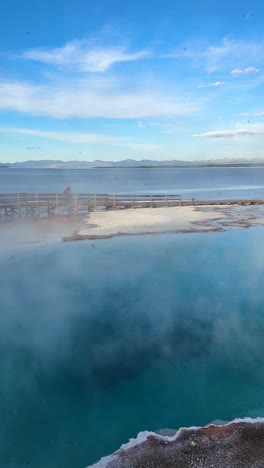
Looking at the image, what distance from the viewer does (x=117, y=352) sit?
9.39 meters

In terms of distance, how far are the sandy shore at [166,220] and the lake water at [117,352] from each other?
7.19 meters

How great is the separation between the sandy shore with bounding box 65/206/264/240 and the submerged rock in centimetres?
1624

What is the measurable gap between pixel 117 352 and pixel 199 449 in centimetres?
366

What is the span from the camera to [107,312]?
1181cm

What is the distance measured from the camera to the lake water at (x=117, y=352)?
6926mm

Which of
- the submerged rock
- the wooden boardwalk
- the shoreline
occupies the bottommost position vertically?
the submerged rock

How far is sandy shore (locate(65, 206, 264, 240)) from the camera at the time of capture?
2428 centimetres

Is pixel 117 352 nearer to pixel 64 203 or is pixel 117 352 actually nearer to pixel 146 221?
pixel 146 221

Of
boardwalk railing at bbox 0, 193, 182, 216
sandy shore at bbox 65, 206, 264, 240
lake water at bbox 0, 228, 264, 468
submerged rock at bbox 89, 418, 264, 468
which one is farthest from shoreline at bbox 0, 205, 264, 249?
submerged rock at bbox 89, 418, 264, 468

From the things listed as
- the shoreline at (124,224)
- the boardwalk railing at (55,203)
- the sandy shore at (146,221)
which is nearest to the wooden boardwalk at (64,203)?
the boardwalk railing at (55,203)

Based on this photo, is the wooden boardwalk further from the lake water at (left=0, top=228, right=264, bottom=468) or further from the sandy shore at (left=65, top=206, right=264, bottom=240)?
the lake water at (left=0, top=228, right=264, bottom=468)

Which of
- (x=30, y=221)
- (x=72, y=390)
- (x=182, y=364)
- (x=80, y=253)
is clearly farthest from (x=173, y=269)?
(x=30, y=221)

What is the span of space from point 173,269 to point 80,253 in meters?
5.28

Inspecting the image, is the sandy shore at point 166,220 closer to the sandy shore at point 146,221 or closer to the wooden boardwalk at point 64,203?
the sandy shore at point 146,221
